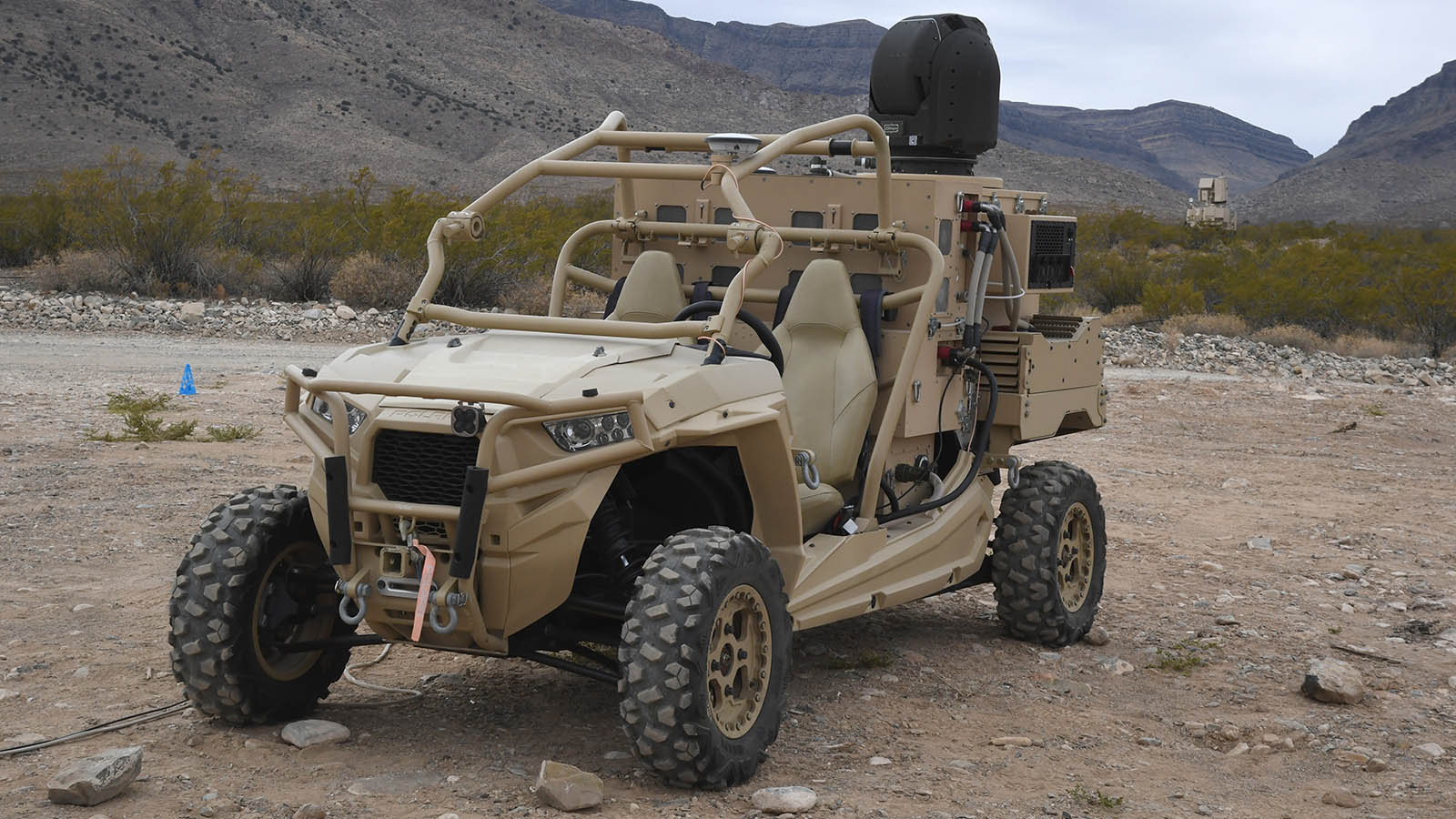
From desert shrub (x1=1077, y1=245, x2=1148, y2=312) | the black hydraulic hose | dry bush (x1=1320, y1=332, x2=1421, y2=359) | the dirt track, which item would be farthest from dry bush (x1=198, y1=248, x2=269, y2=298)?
the black hydraulic hose

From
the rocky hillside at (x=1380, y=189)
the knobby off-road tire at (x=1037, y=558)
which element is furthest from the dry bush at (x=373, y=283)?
the rocky hillside at (x=1380, y=189)

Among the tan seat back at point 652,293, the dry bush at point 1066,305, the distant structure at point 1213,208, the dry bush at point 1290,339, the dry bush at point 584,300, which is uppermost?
the distant structure at point 1213,208

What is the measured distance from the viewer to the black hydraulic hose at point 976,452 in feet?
23.4

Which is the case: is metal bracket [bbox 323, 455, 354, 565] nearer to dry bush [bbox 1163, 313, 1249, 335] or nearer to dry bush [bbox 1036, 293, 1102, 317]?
dry bush [bbox 1163, 313, 1249, 335]

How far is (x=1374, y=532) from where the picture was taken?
10.6 metres

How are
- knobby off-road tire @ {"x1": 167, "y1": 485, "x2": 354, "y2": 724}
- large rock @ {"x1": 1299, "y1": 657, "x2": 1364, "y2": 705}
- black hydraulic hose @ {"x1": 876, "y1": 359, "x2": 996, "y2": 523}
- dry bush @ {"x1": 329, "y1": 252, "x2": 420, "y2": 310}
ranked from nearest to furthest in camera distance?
knobby off-road tire @ {"x1": 167, "y1": 485, "x2": 354, "y2": 724}
large rock @ {"x1": 1299, "y1": 657, "x2": 1364, "y2": 705}
black hydraulic hose @ {"x1": 876, "y1": 359, "x2": 996, "y2": 523}
dry bush @ {"x1": 329, "y1": 252, "x2": 420, "y2": 310}

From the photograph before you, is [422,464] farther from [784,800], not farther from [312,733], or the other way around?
[784,800]

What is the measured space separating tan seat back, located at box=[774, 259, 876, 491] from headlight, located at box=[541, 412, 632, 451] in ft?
6.02

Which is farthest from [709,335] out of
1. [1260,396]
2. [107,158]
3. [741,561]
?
[107,158]

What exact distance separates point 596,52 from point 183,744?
95.4m

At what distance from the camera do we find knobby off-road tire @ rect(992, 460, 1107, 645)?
24.3 ft

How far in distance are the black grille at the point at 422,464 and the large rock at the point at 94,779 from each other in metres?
1.16

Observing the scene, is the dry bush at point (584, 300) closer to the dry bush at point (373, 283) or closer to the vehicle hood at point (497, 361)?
the dry bush at point (373, 283)

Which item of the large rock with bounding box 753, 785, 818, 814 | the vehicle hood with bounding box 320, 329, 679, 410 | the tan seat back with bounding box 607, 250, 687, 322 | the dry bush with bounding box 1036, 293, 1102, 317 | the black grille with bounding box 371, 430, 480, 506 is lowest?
the large rock with bounding box 753, 785, 818, 814
